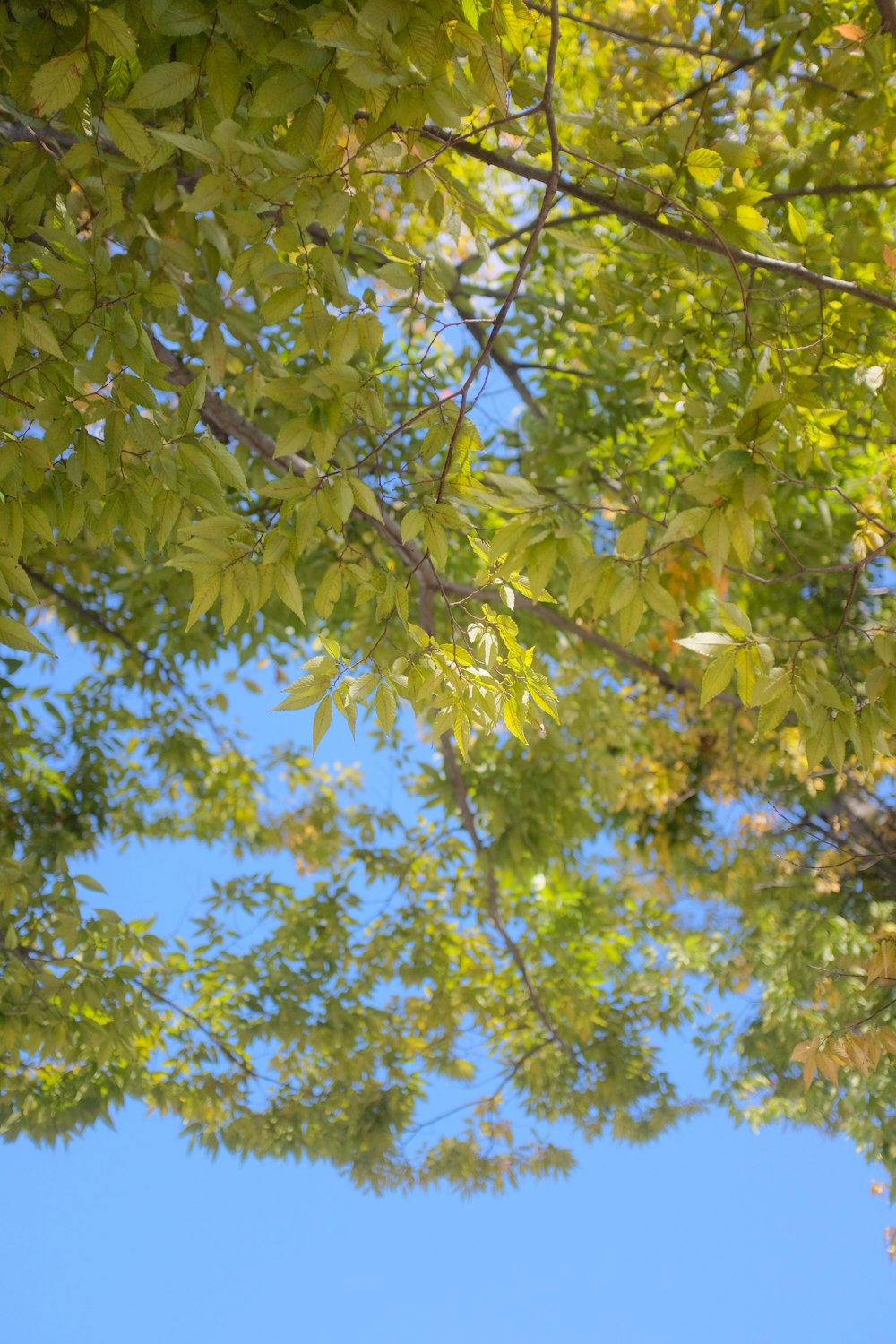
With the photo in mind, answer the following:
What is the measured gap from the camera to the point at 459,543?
3139 mm

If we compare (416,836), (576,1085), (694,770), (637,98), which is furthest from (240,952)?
(637,98)

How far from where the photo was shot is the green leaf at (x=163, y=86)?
0.95 m

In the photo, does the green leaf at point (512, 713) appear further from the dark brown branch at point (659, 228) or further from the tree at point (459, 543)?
the dark brown branch at point (659, 228)

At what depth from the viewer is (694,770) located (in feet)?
12.9

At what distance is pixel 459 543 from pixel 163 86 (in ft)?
7.22

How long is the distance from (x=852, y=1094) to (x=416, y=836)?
1709 millimetres

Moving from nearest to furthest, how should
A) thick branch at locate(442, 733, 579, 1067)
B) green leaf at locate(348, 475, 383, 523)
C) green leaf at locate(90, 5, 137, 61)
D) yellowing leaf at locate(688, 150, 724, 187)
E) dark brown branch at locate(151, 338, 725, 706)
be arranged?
green leaf at locate(90, 5, 137, 61) < green leaf at locate(348, 475, 383, 523) < yellowing leaf at locate(688, 150, 724, 187) < dark brown branch at locate(151, 338, 725, 706) < thick branch at locate(442, 733, 579, 1067)

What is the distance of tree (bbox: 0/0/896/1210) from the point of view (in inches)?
41.0

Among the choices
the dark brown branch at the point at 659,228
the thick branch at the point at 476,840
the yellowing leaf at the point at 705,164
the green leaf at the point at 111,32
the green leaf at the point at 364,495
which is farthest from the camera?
the thick branch at the point at 476,840

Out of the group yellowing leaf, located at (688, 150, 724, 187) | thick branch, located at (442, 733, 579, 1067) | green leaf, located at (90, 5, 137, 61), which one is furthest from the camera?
thick branch, located at (442, 733, 579, 1067)

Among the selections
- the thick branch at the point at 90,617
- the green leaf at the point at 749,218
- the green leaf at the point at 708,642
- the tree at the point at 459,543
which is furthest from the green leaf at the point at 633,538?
the thick branch at the point at 90,617

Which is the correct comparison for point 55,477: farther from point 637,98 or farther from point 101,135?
point 637,98

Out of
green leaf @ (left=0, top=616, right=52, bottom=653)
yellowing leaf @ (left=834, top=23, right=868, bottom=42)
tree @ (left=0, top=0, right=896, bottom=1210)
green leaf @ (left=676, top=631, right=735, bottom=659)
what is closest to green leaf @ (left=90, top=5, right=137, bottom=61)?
tree @ (left=0, top=0, right=896, bottom=1210)

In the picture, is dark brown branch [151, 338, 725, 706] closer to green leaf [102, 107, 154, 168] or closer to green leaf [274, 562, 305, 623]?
green leaf [274, 562, 305, 623]
